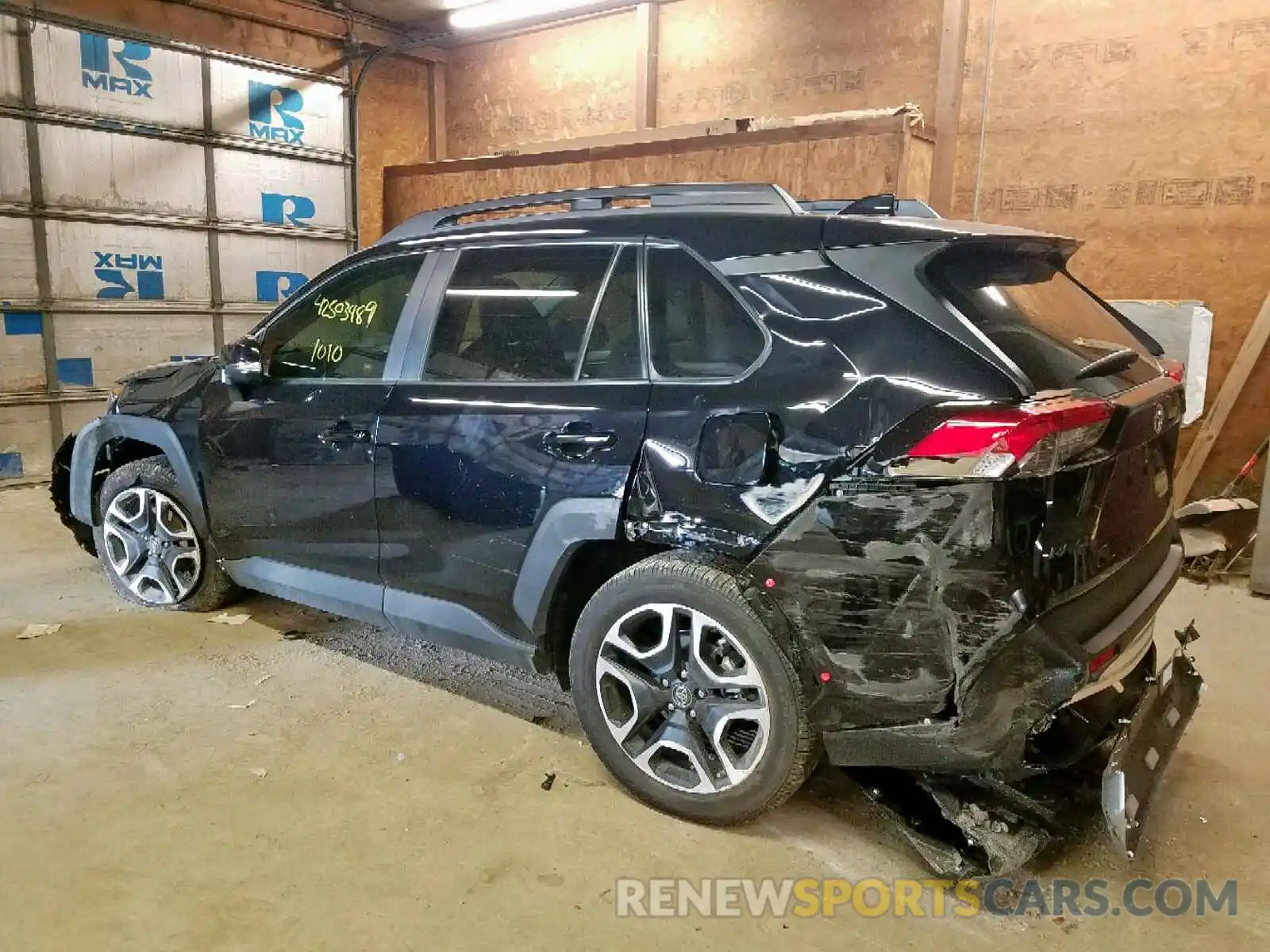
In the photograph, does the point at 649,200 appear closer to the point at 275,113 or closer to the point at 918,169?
the point at 918,169

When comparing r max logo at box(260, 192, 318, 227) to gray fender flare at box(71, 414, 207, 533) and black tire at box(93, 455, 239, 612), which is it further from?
black tire at box(93, 455, 239, 612)

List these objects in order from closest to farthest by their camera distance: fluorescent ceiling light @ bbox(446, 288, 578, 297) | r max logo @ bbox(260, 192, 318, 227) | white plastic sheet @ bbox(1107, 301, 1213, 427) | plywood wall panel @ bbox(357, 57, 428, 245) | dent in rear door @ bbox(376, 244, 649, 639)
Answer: dent in rear door @ bbox(376, 244, 649, 639)
fluorescent ceiling light @ bbox(446, 288, 578, 297)
white plastic sheet @ bbox(1107, 301, 1213, 427)
r max logo @ bbox(260, 192, 318, 227)
plywood wall panel @ bbox(357, 57, 428, 245)

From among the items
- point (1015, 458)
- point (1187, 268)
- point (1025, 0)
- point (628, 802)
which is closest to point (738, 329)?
Result: point (1015, 458)

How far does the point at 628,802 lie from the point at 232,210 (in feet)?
24.3

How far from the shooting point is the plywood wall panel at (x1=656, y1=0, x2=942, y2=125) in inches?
257

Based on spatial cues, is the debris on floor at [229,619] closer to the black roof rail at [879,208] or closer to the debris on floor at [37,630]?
the debris on floor at [37,630]

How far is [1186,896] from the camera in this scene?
224cm

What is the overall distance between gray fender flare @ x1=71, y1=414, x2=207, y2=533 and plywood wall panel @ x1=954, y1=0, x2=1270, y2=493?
512cm

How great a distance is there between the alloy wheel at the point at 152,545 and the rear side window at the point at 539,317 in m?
1.70

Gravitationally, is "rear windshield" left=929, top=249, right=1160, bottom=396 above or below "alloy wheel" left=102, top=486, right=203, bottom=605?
above

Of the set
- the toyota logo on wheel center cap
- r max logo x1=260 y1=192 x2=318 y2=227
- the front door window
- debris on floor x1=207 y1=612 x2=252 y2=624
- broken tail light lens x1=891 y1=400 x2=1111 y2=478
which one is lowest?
debris on floor x1=207 y1=612 x2=252 y2=624

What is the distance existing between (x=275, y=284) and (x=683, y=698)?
748 cm

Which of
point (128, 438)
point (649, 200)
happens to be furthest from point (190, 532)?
point (649, 200)

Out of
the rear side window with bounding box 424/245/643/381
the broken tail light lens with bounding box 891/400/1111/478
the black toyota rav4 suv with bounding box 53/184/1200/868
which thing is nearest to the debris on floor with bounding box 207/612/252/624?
the black toyota rav4 suv with bounding box 53/184/1200/868
